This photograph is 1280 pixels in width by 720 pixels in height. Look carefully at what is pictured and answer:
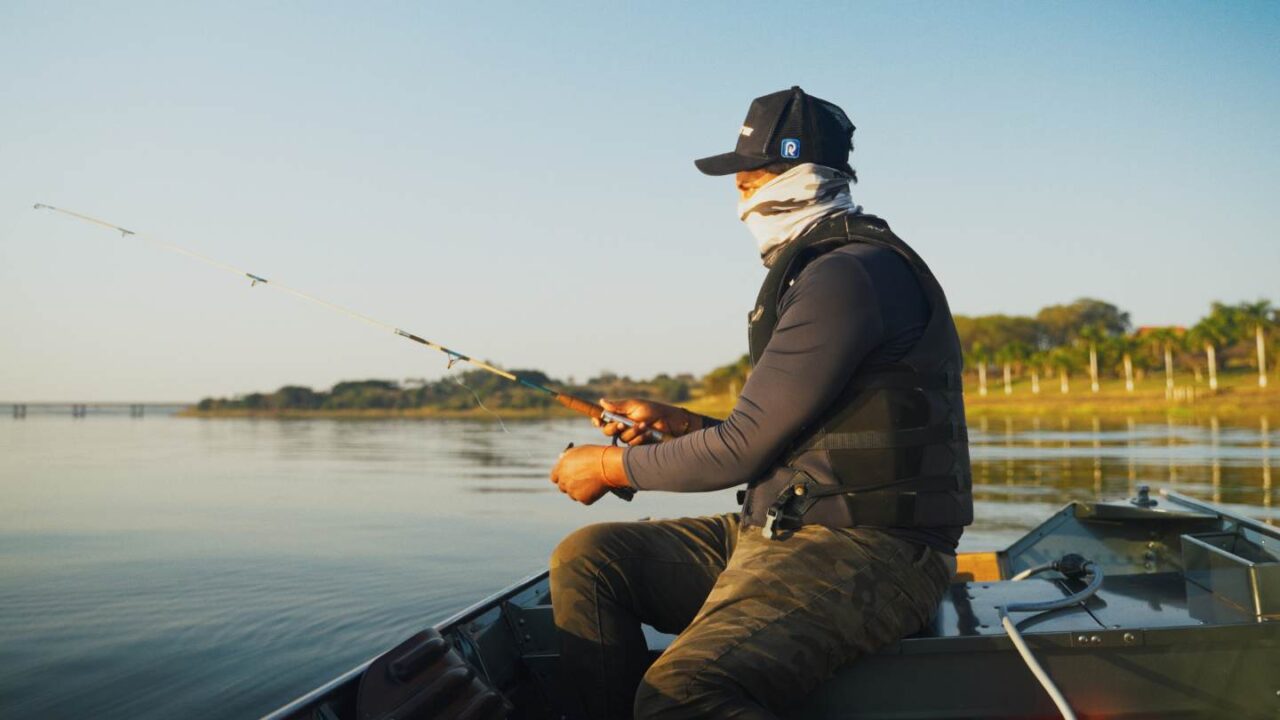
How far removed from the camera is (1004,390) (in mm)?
104312

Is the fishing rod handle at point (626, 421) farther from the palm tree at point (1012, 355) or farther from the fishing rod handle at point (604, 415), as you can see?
the palm tree at point (1012, 355)

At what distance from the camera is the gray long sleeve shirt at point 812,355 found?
2.61 meters

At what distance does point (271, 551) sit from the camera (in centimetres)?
1165

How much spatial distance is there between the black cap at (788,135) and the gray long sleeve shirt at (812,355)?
1.37ft

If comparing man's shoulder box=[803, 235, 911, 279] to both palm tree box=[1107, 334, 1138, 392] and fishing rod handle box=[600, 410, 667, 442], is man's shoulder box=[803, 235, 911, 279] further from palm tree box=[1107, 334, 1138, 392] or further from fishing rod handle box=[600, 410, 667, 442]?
palm tree box=[1107, 334, 1138, 392]

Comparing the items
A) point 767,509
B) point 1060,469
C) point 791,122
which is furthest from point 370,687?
point 1060,469

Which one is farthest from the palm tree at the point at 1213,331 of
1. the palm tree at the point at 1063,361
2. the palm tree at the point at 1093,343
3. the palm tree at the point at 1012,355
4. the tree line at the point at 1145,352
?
the palm tree at the point at 1012,355

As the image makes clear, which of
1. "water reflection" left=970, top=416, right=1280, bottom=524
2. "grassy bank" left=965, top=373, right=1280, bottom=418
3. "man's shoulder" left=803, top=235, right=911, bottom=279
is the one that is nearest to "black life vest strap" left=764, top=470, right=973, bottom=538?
"man's shoulder" left=803, top=235, right=911, bottom=279

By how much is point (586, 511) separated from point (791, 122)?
1296 cm

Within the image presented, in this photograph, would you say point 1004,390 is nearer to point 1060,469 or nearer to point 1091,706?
point 1060,469

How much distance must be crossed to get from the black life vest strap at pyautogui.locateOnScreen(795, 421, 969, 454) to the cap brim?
0.88 m

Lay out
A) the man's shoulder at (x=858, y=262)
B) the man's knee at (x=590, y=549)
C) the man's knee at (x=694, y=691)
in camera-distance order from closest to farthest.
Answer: the man's knee at (x=694, y=691), the man's shoulder at (x=858, y=262), the man's knee at (x=590, y=549)

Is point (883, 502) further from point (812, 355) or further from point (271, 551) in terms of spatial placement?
point (271, 551)

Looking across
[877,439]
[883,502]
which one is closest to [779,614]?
[883,502]
